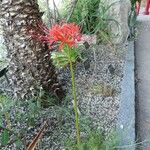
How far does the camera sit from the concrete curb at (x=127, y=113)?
137 inches

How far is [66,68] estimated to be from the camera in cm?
560

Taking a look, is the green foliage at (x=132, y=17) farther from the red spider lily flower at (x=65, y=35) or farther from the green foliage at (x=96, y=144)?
the red spider lily flower at (x=65, y=35)

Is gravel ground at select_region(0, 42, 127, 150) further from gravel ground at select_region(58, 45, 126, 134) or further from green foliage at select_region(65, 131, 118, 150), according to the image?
green foliage at select_region(65, 131, 118, 150)

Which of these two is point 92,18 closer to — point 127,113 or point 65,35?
point 127,113

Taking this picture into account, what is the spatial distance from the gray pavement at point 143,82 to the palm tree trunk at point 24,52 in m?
1.01

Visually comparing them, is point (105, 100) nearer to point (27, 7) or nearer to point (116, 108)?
point (116, 108)

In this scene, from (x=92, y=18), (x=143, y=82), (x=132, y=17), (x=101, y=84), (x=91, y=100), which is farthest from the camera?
(x=132, y=17)

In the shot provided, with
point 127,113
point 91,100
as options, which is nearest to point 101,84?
point 91,100

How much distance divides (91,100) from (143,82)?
1332 millimetres

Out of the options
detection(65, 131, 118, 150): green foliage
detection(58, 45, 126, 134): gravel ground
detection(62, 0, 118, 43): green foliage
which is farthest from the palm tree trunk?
detection(62, 0, 118, 43): green foliage

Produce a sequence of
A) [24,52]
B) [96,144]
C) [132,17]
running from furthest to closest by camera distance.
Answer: [132,17] → [24,52] → [96,144]

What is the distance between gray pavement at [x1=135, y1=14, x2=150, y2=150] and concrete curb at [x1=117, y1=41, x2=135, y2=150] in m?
0.15

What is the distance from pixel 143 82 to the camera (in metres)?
5.73

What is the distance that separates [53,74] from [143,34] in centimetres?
440
